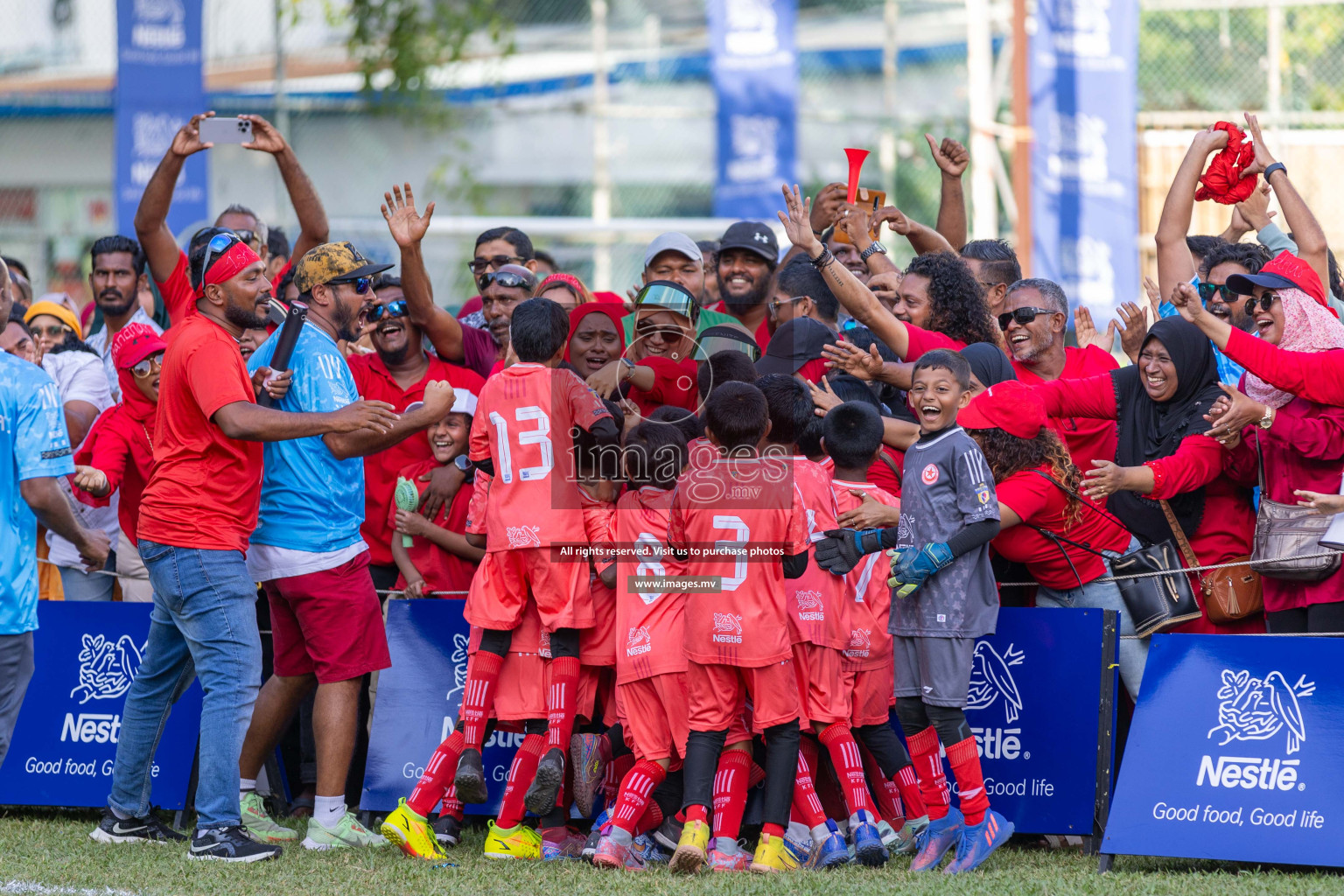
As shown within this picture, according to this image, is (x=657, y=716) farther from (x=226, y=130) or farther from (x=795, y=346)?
(x=226, y=130)

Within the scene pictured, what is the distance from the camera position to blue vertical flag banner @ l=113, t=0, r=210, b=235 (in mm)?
12336

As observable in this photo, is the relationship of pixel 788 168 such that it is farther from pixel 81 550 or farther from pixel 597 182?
pixel 81 550

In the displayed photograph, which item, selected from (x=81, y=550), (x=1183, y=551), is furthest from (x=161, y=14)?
(x=1183, y=551)

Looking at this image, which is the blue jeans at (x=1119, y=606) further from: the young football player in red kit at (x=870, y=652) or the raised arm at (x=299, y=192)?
the raised arm at (x=299, y=192)

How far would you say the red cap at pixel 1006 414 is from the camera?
572 cm

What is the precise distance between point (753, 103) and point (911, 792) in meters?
11.2

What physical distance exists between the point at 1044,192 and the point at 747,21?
4107 mm

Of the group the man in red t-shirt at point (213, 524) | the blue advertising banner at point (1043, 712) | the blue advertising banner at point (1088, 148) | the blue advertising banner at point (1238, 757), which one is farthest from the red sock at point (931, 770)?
the blue advertising banner at point (1088, 148)

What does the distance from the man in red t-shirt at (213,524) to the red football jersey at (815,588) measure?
1.72 metres

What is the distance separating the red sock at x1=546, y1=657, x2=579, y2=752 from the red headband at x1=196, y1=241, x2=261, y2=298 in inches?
81.9

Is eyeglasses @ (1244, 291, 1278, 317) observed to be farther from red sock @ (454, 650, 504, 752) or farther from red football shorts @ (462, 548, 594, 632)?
red sock @ (454, 650, 504, 752)

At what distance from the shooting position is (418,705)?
6.34 metres

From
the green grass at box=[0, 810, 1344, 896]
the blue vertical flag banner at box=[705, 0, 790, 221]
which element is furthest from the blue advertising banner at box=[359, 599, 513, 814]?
the blue vertical flag banner at box=[705, 0, 790, 221]

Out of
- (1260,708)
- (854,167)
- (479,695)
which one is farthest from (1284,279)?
(479,695)
